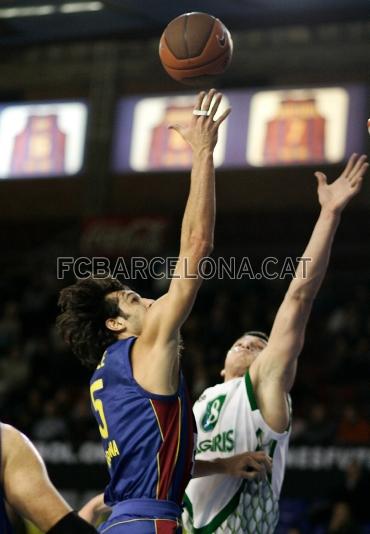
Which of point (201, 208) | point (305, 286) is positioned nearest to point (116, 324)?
point (201, 208)

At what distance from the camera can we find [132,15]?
26.6 feet

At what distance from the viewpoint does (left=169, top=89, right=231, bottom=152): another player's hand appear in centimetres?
437

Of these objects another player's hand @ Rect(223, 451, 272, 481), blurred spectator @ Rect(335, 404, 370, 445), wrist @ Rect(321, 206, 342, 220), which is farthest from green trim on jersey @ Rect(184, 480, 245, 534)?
blurred spectator @ Rect(335, 404, 370, 445)

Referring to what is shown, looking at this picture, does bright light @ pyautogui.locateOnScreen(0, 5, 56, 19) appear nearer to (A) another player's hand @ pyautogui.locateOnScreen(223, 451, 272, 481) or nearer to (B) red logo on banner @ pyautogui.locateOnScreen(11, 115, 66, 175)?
(A) another player's hand @ pyautogui.locateOnScreen(223, 451, 272, 481)

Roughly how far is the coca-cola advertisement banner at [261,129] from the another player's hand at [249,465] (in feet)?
36.2

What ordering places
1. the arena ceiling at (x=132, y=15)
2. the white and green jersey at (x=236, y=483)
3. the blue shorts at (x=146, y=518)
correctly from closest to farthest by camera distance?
the blue shorts at (x=146, y=518) < the white and green jersey at (x=236, y=483) < the arena ceiling at (x=132, y=15)

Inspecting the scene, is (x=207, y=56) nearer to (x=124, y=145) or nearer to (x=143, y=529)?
(x=143, y=529)

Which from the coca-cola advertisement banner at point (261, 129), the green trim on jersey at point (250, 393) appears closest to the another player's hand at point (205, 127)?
the green trim on jersey at point (250, 393)

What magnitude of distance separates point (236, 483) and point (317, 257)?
1291 millimetres

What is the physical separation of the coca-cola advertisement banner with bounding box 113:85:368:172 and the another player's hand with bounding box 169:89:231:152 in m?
11.0

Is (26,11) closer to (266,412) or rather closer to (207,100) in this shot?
(207,100)

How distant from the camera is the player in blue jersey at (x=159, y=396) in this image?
13.7ft

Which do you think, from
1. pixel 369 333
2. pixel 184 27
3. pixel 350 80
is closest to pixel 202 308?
pixel 369 333

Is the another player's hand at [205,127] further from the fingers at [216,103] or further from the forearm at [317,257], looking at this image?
the forearm at [317,257]
